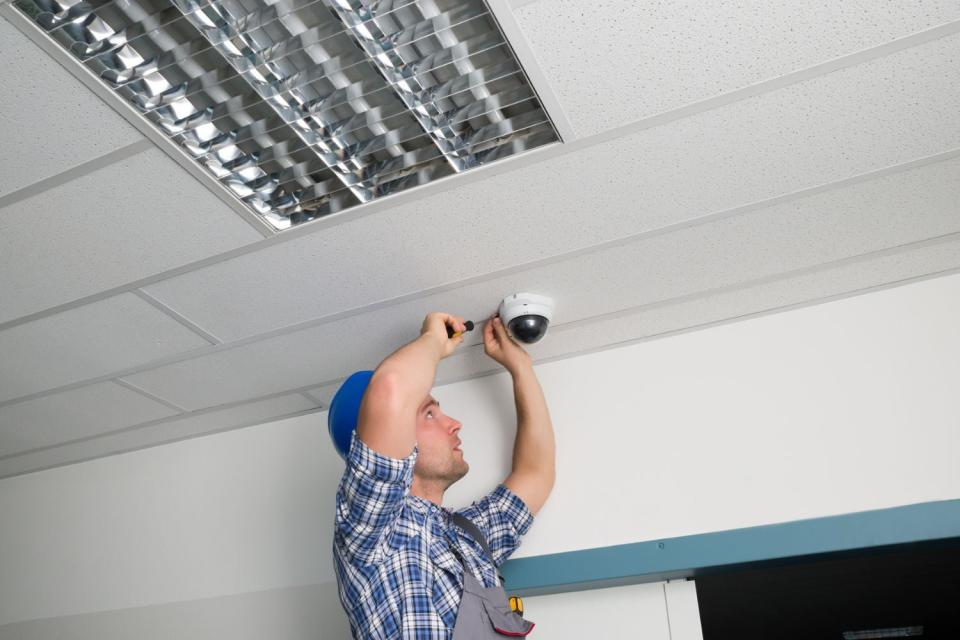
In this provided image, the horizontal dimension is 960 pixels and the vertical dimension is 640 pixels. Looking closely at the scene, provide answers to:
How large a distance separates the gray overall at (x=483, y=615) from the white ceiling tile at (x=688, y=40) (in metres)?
1.01

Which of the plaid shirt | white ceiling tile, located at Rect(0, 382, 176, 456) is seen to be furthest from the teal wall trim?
white ceiling tile, located at Rect(0, 382, 176, 456)

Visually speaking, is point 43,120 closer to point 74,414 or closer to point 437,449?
point 437,449

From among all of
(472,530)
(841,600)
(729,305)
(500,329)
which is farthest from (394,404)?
(841,600)

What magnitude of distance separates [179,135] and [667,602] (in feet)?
5.08

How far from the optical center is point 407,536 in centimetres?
166

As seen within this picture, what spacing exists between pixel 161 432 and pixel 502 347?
1.34 meters

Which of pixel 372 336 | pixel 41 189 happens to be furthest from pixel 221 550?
pixel 41 189

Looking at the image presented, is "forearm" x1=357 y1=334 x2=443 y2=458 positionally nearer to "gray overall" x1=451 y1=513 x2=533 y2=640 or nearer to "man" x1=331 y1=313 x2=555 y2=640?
"man" x1=331 y1=313 x2=555 y2=640

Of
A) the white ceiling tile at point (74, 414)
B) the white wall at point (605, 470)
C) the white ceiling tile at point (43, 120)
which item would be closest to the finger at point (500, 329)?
the white wall at point (605, 470)

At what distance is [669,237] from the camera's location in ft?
5.80

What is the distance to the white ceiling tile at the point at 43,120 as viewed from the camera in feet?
4.10

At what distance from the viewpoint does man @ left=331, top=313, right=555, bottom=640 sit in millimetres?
1540

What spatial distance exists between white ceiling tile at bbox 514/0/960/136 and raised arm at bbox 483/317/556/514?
842mm

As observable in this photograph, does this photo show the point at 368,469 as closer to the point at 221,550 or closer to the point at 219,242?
the point at 219,242
